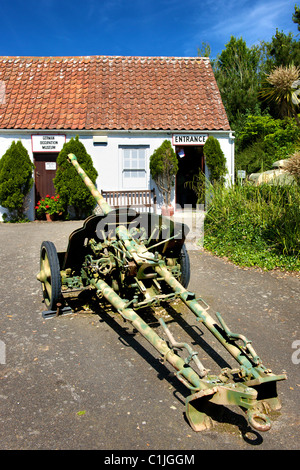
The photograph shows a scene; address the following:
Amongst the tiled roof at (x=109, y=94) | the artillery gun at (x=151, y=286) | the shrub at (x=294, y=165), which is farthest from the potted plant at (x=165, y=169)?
the artillery gun at (x=151, y=286)

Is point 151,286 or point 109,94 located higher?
point 109,94

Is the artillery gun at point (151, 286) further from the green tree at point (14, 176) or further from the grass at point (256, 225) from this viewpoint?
the green tree at point (14, 176)

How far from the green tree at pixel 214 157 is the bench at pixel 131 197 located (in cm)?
214

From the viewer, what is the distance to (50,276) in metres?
5.04

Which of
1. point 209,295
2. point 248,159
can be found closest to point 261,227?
point 209,295

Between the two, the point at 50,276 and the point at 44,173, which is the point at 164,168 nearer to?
the point at 44,173

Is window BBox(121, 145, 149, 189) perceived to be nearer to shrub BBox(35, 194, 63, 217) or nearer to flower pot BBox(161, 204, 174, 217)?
flower pot BBox(161, 204, 174, 217)

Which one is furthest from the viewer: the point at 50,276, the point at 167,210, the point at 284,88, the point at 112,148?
the point at 112,148

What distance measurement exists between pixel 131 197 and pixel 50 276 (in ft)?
27.6

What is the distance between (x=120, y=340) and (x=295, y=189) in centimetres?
530

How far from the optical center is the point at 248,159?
58.2ft

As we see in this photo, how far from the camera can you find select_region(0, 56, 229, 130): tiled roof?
13.3 meters

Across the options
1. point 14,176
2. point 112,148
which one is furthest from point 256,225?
point 14,176

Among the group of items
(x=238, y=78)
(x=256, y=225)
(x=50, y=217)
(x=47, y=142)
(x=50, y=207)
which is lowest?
(x=50, y=217)
